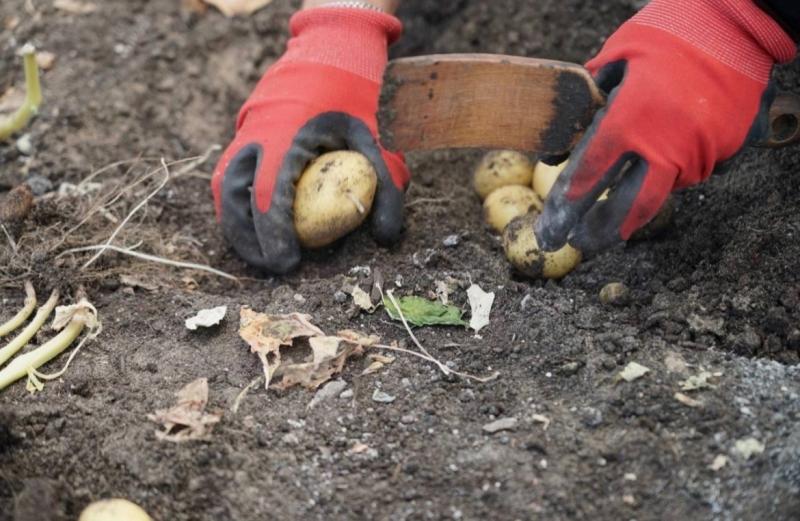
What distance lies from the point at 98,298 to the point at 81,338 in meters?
0.20

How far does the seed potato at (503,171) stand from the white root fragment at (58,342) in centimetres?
131

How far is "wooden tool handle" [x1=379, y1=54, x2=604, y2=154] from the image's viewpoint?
2092mm

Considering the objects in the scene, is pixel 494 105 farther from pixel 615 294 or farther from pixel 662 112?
pixel 615 294

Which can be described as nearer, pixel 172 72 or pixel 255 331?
pixel 255 331

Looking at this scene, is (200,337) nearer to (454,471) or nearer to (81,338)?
(81,338)

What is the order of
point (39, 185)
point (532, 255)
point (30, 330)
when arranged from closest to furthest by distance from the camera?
point (30, 330) < point (532, 255) < point (39, 185)

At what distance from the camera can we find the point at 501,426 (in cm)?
196

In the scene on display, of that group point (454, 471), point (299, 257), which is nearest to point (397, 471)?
point (454, 471)

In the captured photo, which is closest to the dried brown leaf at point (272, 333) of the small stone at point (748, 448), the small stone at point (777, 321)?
the small stone at point (748, 448)

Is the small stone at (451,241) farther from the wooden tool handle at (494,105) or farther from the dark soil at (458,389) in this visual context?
the wooden tool handle at (494,105)

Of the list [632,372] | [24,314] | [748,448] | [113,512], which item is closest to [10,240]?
[24,314]

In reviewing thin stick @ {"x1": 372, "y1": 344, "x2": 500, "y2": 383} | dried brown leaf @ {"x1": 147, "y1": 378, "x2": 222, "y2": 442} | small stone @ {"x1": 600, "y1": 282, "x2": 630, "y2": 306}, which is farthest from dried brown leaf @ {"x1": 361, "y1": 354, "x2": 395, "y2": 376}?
small stone @ {"x1": 600, "y1": 282, "x2": 630, "y2": 306}

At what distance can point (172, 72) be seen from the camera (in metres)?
3.47

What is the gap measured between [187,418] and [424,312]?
691 mm
